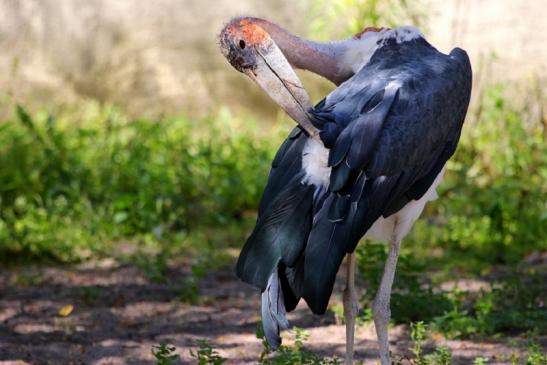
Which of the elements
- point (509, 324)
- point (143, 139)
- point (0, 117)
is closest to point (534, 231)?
point (509, 324)

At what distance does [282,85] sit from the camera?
13.3ft

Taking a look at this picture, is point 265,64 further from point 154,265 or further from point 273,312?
point 154,265

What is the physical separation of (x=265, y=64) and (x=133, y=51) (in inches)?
247

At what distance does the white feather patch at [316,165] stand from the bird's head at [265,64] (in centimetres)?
21

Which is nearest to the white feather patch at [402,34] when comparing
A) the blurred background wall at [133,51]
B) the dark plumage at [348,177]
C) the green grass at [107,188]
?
the dark plumage at [348,177]

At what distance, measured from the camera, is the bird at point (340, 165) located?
4078mm

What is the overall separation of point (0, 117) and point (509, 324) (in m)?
5.49

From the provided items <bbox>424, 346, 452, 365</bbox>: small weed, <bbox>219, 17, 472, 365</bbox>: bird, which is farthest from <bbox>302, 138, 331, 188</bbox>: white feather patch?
<bbox>424, 346, 452, 365</bbox>: small weed

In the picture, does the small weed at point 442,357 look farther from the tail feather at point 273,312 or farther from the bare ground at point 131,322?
the tail feather at point 273,312

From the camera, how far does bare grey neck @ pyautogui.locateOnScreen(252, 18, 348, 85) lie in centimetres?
479

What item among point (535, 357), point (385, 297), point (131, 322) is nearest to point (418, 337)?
point (385, 297)

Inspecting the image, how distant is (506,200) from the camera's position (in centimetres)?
731

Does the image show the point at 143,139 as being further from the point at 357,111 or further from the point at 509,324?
the point at 357,111

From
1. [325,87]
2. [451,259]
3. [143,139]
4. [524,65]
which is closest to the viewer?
[451,259]
